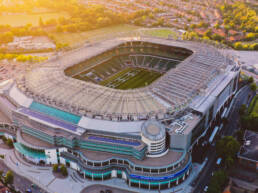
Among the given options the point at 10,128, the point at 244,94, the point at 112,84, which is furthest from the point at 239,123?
the point at 10,128

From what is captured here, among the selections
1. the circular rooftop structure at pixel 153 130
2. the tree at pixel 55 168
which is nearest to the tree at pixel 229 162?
the circular rooftop structure at pixel 153 130

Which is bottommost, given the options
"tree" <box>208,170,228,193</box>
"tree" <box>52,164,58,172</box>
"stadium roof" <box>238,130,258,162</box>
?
"tree" <box>52,164,58,172</box>

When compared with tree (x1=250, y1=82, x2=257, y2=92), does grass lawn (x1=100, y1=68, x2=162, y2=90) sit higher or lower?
higher

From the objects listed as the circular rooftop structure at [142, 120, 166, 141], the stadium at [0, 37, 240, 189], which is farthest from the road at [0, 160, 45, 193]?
the circular rooftop structure at [142, 120, 166, 141]

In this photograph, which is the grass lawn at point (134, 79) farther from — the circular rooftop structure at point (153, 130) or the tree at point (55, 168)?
the tree at point (55, 168)

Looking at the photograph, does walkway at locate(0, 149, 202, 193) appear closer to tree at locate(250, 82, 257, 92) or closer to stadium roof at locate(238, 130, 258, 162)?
stadium roof at locate(238, 130, 258, 162)

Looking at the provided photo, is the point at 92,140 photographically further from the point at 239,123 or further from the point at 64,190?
the point at 239,123
